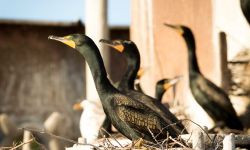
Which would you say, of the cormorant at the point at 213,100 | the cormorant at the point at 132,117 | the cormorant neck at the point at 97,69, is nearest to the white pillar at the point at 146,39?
the cormorant at the point at 213,100

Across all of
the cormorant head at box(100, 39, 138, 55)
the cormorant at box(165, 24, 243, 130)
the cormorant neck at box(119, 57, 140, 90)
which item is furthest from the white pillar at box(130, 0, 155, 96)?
the cormorant head at box(100, 39, 138, 55)

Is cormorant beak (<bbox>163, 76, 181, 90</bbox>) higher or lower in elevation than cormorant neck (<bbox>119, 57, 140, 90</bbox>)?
lower

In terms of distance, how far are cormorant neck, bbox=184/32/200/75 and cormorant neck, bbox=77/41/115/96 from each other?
426cm

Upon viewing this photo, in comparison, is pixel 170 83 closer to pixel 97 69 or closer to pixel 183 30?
pixel 183 30

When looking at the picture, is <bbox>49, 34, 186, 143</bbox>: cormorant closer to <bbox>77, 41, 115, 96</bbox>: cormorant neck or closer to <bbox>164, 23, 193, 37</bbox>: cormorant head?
<bbox>77, 41, 115, 96</bbox>: cormorant neck

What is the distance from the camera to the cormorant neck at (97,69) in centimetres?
1044

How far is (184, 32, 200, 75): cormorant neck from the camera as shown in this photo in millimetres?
14766

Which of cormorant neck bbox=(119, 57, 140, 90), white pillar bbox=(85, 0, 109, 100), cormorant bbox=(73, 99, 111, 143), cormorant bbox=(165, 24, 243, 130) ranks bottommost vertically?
cormorant bbox=(73, 99, 111, 143)

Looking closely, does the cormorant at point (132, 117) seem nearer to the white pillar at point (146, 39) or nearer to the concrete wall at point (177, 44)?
the concrete wall at point (177, 44)

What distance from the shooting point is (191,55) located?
15.0 metres

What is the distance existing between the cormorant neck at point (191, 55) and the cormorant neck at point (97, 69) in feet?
14.0

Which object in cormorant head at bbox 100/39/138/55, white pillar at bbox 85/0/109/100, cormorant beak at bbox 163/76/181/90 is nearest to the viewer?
cormorant head at bbox 100/39/138/55

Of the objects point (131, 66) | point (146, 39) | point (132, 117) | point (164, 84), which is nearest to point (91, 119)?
point (164, 84)

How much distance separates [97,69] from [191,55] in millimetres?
4595
